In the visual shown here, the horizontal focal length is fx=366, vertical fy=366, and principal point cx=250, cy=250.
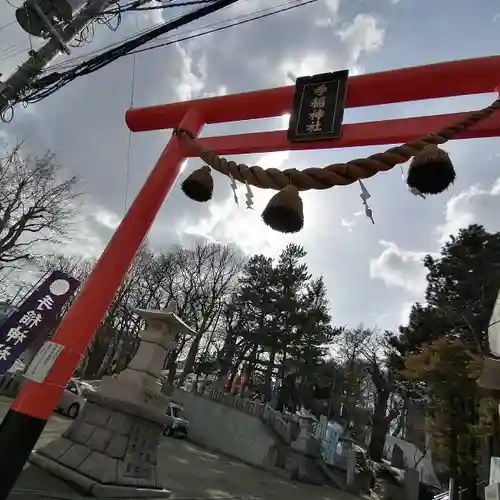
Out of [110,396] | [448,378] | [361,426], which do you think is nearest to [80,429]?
[110,396]

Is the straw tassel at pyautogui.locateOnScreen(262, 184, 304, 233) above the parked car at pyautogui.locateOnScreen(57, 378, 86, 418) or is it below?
above

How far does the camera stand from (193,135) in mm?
3850

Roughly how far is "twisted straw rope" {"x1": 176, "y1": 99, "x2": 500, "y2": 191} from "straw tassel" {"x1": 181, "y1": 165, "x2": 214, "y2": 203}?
0.61m

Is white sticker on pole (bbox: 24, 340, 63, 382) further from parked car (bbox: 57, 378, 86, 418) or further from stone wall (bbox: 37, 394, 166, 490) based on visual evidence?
parked car (bbox: 57, 378, 86, 418)

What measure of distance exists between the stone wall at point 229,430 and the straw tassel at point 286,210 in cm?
→ 1561

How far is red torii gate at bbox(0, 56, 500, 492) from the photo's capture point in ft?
9.65

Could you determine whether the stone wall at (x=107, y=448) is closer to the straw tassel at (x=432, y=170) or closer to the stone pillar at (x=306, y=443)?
the straw tassel at (x=432, y=170)

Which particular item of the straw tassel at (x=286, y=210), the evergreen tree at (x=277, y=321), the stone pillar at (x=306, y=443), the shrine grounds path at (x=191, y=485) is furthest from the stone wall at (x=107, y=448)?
the evergreen tree at (x=277, y=321)

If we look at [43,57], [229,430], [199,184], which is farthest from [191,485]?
[229,430]

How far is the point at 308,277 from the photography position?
28203 mm

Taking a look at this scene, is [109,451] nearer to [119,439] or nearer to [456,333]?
[119,439]

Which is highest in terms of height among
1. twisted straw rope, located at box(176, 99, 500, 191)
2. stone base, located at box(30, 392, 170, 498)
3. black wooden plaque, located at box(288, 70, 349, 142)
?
black wooden plaque, located at box(288, 70, 349, 142)

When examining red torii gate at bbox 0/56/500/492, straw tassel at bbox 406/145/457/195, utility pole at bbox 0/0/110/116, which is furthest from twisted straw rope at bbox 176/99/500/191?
utility pole at bbox 0/0/110/116

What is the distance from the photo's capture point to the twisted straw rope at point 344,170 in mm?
2205
